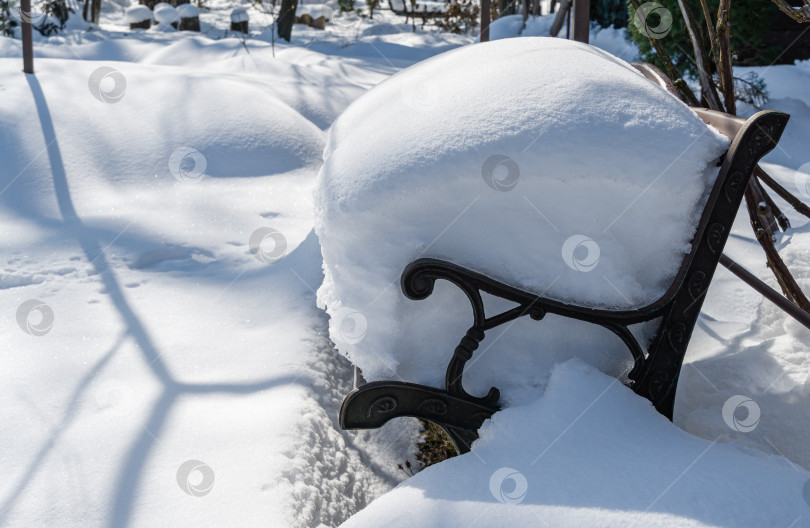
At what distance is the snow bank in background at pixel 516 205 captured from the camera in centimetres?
115

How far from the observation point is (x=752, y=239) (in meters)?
2.76

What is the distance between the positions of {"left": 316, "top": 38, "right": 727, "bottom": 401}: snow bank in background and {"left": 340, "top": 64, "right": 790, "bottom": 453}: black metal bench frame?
0.11 feet

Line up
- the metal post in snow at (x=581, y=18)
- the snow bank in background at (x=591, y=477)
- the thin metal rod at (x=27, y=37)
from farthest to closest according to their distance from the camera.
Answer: the thin metal rod at (x=27, y=37)
the metal post in snow at (x=581, y=18)
the snow bank in background at (x=591, y=477)

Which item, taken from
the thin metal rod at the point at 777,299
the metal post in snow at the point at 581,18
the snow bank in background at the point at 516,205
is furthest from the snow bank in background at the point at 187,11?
the thin metal rod at the point at 777,299

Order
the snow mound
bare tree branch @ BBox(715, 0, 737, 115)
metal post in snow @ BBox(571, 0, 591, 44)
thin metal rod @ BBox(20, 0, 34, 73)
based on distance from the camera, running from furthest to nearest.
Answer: thin metal rod @ BBox(20, 0, 34, 73), the snow mound, metal post in snow @ BBox(571, 0, 591, 44), bare tree branch @ BBox(715, 0, 737, 115)

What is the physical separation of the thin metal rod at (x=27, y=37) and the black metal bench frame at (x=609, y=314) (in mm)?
3627

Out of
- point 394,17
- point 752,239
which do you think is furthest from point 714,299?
point 394,17

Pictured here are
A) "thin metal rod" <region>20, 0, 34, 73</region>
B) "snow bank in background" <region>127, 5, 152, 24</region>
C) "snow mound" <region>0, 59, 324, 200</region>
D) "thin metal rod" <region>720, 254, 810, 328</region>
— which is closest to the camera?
"thin metal rod" <region>720, 254, 810, 328</region>

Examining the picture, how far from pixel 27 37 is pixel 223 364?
9.57 ft

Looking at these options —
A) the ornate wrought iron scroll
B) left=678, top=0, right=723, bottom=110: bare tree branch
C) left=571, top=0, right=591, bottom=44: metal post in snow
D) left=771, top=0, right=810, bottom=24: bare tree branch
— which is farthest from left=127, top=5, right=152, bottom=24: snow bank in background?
the ornate wrought iron scroll

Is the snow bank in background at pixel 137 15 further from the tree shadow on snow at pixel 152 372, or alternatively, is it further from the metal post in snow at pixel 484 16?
the tree shadow on snow at pixel 152 372

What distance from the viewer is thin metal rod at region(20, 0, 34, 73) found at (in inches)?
149

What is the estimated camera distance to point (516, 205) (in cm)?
117

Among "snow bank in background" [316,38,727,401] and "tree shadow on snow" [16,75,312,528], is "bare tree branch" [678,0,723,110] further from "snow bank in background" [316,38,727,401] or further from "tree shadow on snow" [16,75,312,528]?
"tree shadow on snow" [16,75,312,528]
